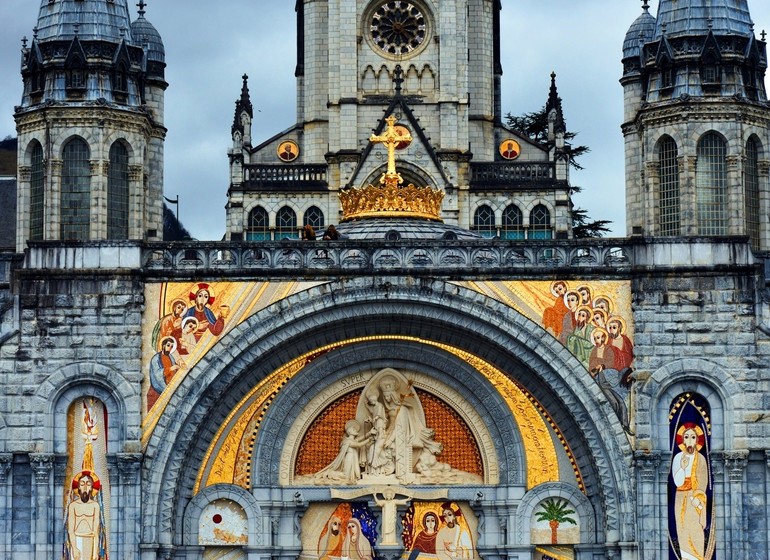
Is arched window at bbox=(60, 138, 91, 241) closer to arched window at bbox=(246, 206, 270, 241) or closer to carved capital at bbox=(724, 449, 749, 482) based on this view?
carved capital at bbox=(724, 449, 749, 482)

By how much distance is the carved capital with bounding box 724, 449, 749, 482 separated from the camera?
45.9 m

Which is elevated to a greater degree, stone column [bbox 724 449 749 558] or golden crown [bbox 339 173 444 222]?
golden crown [bbox 339 173 444 222]

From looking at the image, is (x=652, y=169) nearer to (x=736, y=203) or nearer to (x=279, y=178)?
(x=736, y=203)

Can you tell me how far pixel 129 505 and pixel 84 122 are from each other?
9.51 meters

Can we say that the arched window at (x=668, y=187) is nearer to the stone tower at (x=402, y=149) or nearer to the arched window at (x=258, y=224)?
the stone tower at (x=402, y=149)

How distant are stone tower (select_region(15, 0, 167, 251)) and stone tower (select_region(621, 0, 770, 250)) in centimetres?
1105

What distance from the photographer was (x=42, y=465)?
46.2 m

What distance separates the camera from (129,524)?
152ft

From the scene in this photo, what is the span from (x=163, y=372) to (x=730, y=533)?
35.5 ft

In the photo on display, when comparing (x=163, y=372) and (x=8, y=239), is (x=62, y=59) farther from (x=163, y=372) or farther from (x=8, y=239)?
(x=8, y=239)

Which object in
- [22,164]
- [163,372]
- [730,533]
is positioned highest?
[22,164]

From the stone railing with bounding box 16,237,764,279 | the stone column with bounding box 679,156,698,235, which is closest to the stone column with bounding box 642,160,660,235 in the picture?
the stone column with bounding box 679,156,698,235

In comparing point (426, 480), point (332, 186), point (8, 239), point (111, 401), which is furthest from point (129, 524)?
point (332, 186)

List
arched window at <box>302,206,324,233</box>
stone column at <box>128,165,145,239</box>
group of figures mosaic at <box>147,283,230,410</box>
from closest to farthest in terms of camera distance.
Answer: group of figures mosaic at <box>147,283,230,410</box> < stone column at <box>128,165,145,239</box> < arched window at <box>302,206,324,233</box>
